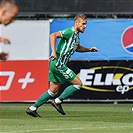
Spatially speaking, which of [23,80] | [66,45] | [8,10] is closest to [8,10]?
[8,10]

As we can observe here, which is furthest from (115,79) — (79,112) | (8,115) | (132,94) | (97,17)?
(8,115)

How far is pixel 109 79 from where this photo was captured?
2155cm

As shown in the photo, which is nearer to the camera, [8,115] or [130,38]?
[8,115]

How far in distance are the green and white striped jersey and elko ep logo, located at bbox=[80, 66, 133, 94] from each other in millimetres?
6061

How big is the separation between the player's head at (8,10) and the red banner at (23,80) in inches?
450

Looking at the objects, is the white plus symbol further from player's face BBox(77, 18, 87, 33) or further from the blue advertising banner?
player's face BBox(77, 18, 87, 33)

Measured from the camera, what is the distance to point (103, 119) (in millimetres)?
14969

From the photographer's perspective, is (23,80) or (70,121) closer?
(70,121)

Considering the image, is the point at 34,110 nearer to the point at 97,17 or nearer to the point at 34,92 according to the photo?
the point at 34,92

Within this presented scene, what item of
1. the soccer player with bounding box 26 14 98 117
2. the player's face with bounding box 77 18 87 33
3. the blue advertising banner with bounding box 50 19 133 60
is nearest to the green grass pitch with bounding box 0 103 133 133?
the soccer player with bounding box 26 14 98 117

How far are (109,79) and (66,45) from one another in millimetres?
6349

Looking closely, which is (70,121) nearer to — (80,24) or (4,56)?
(80,24)

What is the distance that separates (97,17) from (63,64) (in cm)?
747

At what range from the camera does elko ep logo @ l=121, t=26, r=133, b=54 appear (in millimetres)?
A: 21531
